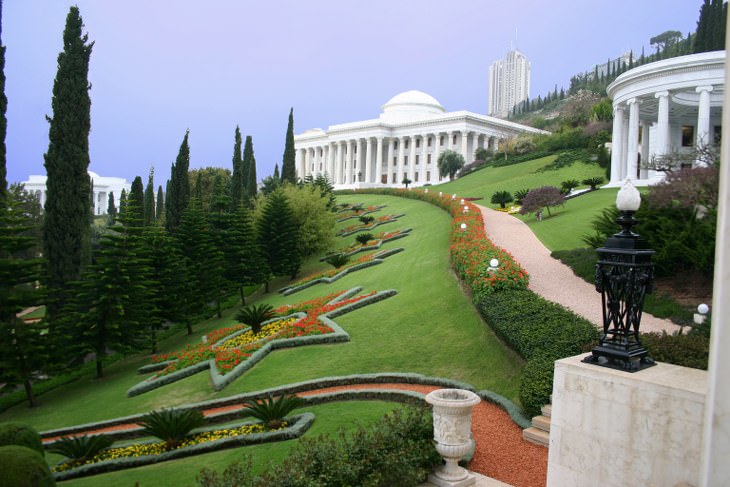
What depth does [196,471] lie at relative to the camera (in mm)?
8320

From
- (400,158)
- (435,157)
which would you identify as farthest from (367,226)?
(400,158)

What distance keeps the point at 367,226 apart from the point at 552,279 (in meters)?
23.5

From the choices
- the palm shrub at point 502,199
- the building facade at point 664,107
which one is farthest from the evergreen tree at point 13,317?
the palm shrub at point 502,199

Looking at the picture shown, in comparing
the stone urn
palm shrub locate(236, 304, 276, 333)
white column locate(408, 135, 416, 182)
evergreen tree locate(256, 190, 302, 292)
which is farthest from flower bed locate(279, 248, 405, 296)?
white column locate(408, 135, 416, 182)

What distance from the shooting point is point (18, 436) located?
816 cm

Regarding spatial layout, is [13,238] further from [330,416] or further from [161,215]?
[161,215]

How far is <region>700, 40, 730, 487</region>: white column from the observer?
12.6ft

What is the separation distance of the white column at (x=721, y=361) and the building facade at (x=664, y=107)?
1076 inches

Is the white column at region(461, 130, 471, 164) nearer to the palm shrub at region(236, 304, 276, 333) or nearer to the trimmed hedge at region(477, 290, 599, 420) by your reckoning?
the palm shrub at region(236, 304, 276, 333)

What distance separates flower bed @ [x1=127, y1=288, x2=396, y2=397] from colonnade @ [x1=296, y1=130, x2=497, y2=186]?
5952cm

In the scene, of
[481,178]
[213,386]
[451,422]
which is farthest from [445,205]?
[451,422]

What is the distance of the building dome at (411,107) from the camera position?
9006 centimetres

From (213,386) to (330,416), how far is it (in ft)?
16.4

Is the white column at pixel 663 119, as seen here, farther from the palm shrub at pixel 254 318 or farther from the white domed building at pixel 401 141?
the white domed building at pixel 401 141
